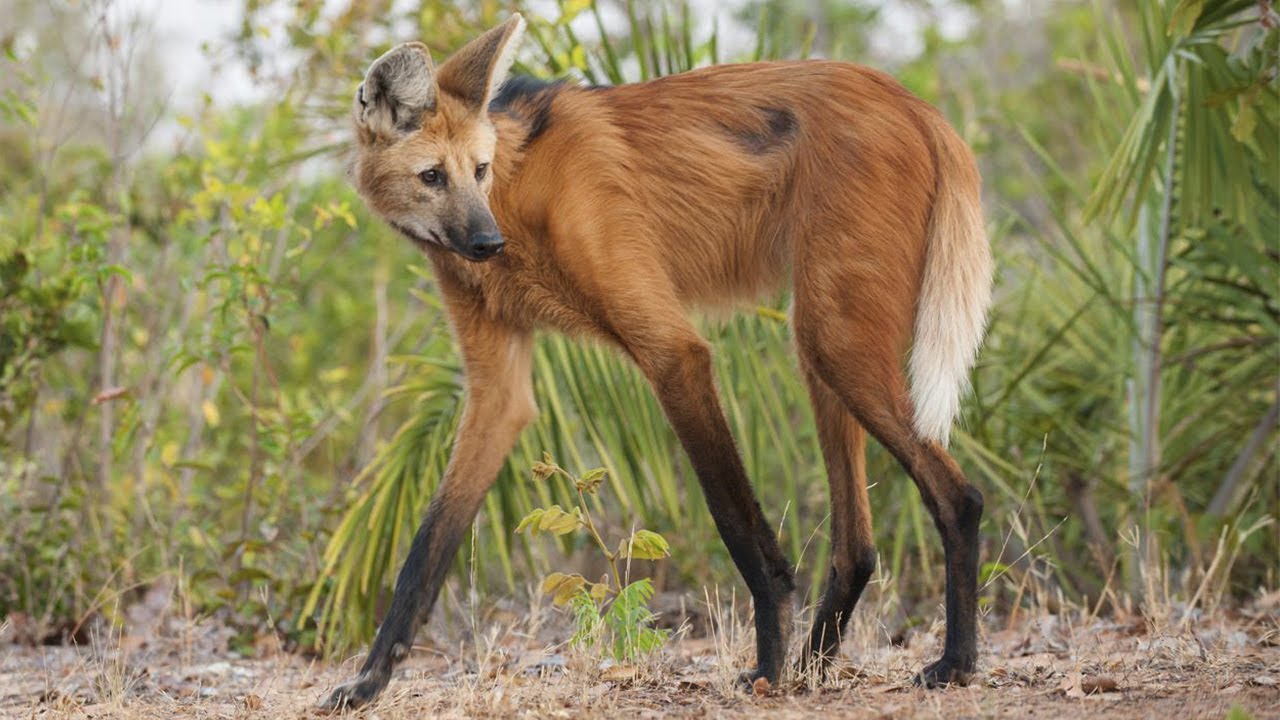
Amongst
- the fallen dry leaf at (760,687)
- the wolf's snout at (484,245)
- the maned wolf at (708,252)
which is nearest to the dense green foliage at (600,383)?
the maned wolf at (708,252)

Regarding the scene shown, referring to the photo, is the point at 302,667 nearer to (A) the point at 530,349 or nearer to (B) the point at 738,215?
(A) the point at 530,349

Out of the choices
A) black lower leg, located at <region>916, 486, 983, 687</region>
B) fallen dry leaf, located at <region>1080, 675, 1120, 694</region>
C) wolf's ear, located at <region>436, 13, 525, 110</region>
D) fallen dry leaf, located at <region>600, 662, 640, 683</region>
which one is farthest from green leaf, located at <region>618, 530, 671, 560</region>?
wolf's ear, located at <region>436, 13, 525, 110</region>

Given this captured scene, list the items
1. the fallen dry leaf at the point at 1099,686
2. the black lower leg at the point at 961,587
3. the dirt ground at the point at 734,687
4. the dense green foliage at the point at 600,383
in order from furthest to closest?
1. the dense green foliage at the point at 600,383
2. the black lower leg at the point at 961,587
3. the fallen dry leaf at the point at 1099,686
4. the dirt ground at the point at 734,687

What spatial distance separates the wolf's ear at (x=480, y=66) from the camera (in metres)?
2.84

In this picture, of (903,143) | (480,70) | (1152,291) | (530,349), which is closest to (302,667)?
(530,349)

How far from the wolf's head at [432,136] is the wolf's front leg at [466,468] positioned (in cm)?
29

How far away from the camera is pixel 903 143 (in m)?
2.90

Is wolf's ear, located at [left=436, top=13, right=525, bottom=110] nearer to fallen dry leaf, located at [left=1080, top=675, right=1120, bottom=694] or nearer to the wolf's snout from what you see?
the wolf's snout

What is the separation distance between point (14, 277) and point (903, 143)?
2.85 meters

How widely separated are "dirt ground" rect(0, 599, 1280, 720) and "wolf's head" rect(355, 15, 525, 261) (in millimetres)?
936

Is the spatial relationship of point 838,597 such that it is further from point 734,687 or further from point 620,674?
point 620,674

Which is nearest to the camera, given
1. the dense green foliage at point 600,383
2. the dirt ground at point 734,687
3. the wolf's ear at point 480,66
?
the dirt ground at point 734,687

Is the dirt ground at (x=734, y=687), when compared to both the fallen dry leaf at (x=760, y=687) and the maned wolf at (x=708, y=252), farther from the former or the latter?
the maned wolf at (x=708, y=252)

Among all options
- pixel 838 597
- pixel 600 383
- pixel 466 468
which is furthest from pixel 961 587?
pixel 600 383
